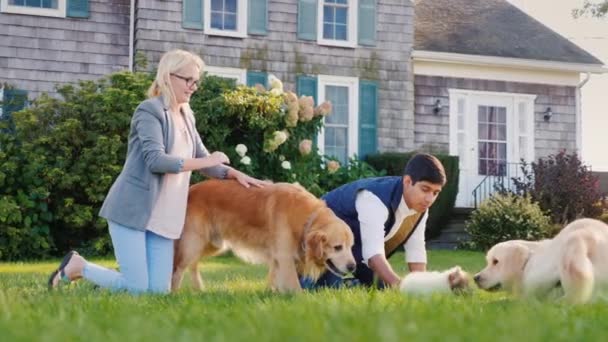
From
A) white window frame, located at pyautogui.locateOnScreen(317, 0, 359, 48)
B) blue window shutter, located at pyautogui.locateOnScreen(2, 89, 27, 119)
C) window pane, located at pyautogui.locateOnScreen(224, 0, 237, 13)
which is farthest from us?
white window frame, located at pyautogui.locateOnScreen(317, 0, 359, 48)

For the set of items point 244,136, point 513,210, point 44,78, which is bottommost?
point 513,210

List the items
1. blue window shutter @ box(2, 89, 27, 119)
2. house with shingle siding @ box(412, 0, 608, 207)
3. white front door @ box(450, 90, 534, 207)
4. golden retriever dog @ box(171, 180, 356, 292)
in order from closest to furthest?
golden retriever dog @ box(171, 180, 356, 292) → blue window shutter @ box(2, 89, 27, 119) → house with shingle siding @ box(412, 0, 608, 207) → white front door @ box(450, 90, 534, 207)

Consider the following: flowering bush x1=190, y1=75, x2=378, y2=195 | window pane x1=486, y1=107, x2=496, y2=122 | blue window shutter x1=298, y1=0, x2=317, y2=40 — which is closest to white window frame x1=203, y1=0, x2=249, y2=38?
blue window shutter x1=298, y1=0, x2=317, y2=40

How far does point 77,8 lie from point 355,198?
11398 mm

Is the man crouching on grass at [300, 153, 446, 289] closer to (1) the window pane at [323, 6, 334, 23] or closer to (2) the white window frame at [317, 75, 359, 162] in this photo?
A: (2) the white window frame at [317, 75, 359, 162]

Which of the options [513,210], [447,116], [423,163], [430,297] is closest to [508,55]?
[447,116]

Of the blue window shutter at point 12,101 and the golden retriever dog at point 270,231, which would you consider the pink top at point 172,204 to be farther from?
the blue window shutter at point 12,101

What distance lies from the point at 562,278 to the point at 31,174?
9980mm

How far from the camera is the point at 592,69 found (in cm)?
1908

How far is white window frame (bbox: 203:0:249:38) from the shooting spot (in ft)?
54.8

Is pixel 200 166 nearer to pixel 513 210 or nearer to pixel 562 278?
pixel 562 278

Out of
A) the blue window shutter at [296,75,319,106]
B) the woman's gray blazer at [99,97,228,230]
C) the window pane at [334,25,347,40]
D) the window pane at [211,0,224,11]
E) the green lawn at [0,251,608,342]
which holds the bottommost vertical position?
the green lawn at [0,251,608,342]

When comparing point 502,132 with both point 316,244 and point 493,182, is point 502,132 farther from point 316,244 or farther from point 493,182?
point 316,244

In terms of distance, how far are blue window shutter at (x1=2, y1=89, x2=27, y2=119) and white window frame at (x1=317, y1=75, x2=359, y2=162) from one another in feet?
18.1
